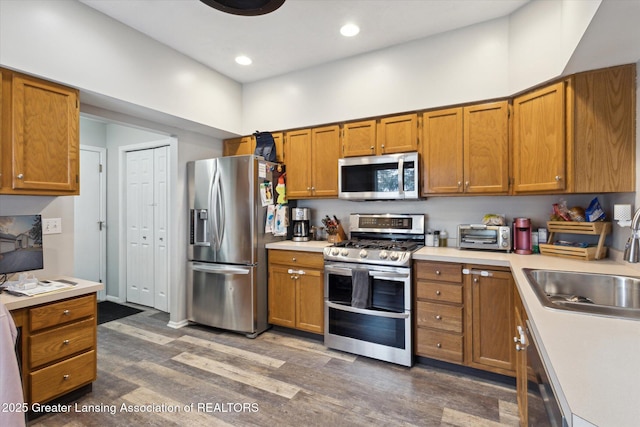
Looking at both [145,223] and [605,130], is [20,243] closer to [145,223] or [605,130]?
[145,223]

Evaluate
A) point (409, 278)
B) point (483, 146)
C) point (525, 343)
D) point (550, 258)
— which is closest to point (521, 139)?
point (483, 146)

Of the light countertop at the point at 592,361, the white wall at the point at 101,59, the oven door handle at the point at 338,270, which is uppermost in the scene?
the white wall at the point at 101,59

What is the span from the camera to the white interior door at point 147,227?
13.4 ft

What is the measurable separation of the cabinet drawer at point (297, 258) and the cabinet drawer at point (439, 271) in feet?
3.08

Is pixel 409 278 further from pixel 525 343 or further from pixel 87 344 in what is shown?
pixel 87 344

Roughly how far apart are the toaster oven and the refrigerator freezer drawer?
2.03 meters

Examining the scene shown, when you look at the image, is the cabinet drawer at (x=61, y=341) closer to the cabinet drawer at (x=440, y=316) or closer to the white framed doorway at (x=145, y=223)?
the white framed doorway at (x=145, y=223)

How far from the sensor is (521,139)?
8.11 ft

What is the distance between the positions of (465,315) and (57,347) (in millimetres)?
2866

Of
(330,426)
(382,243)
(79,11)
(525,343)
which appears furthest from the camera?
(382,243)

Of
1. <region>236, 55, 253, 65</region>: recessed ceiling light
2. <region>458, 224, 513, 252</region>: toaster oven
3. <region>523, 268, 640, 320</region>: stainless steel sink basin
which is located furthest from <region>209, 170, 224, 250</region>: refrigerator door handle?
<region>523, 268, 640, 320</region>: stainless steel sink basin

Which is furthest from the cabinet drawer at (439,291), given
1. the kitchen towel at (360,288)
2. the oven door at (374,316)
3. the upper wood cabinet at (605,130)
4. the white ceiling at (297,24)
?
the white ceiling at (297,24)

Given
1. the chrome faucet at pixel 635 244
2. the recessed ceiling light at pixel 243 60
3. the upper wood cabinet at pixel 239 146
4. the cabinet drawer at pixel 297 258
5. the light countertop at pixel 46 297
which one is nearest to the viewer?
the chrome faucet at pixel 635 244

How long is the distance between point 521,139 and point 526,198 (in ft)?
1.90
